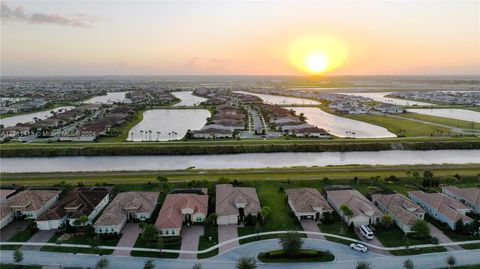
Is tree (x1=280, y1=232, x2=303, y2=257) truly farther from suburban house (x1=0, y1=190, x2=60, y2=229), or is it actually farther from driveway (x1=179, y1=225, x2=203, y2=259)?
suburban house (x1=0, y1=190, x2=60, y2=229)

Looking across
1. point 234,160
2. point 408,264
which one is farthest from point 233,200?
point 234,160

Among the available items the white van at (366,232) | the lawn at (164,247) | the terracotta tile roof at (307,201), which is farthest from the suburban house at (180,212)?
the white van at (366,232)

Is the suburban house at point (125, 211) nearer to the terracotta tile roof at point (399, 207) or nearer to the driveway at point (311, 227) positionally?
the driveway at point (311, 227)

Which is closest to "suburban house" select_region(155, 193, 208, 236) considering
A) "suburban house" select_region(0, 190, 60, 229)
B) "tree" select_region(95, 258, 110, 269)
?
"tree" select_region(95, 258, 110, 269)

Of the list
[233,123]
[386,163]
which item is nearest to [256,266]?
[386,163]

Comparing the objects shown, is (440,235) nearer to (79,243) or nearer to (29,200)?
(79,243)

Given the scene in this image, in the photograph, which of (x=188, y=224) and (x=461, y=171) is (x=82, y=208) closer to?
(x=188, y=224)
